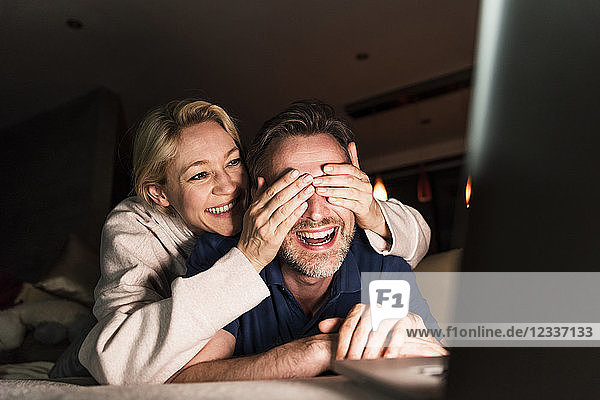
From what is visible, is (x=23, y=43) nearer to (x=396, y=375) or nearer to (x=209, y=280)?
(x=209, y=280)

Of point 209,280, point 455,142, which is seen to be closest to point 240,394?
point 209,280

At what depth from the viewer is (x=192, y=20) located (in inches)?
116

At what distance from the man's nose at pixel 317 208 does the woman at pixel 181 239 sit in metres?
0.09

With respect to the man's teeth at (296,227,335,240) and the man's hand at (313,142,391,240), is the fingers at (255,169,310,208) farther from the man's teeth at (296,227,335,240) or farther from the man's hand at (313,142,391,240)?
the man's teeth at (296,227,335,240)

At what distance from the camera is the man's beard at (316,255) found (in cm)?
122

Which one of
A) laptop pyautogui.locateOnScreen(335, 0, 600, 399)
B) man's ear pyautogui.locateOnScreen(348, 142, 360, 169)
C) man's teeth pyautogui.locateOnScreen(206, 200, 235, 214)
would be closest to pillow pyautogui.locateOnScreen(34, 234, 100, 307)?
man's teeth pyautogui.locateOnScreen(206, 200, 235, 214)

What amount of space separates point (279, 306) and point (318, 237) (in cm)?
20

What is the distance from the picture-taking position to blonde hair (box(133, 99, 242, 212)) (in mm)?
1349

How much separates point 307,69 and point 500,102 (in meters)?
3.32

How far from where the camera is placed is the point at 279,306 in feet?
3.76

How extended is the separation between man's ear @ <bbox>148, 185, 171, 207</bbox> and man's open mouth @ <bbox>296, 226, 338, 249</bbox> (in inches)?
16.1

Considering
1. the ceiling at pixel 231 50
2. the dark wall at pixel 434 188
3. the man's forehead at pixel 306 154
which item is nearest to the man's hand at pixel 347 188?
the man's forehead at pixel 306 154

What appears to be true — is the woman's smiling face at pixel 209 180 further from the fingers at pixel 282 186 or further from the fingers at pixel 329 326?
the fingers at pixel 329 326

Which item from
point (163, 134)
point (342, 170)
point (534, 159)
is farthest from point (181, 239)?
point (534, 159)
